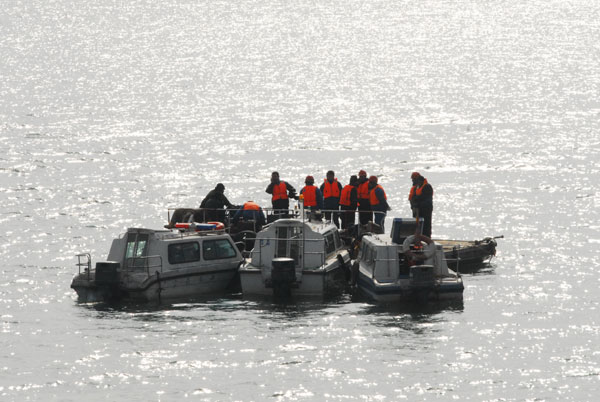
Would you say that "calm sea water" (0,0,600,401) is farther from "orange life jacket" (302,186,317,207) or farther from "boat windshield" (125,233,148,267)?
"orange life jacket" (302,186,317,207)

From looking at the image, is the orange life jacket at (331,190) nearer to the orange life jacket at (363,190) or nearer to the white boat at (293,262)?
the orange life jacket at (363,190)

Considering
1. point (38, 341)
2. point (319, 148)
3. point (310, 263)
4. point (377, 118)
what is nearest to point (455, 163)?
point (319, 148)

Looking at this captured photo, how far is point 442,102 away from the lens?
136000 mm

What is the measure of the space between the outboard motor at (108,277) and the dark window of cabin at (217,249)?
3.07 meters

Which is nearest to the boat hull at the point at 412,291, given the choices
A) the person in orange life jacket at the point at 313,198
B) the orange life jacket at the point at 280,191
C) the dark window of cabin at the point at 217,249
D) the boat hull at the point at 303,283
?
the boat hull at the point at 303,283

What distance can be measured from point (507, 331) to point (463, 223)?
25.9 metres

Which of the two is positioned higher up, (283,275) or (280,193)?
(280,193)

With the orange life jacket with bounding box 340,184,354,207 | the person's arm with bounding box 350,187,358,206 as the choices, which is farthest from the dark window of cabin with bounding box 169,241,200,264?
the person's arm with bounding box 350,187,358,206

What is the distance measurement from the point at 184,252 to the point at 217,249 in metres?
1.34

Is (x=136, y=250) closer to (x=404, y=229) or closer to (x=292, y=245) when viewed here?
(x=292, y=245)

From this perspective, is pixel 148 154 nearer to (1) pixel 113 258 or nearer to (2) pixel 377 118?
(2) pixel 377 118

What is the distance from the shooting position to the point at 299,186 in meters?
77.3

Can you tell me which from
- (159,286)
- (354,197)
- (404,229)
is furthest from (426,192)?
(159,286)

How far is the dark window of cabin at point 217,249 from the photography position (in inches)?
1644
